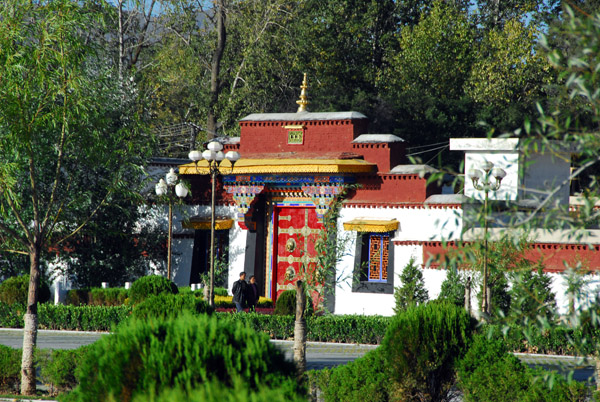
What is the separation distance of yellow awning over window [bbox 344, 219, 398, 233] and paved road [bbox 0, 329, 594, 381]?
14.0 feet

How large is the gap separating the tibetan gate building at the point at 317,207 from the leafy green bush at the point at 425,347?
10.1 metres

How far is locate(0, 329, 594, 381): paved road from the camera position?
14.8 m

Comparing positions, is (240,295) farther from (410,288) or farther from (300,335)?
(300,335)

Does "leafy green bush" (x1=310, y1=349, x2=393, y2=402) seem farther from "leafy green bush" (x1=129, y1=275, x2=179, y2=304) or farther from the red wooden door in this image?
the red wooden door

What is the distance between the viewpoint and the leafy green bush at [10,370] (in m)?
12.0

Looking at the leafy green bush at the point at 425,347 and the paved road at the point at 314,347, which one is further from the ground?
the leafy green bush at the point at 425,347

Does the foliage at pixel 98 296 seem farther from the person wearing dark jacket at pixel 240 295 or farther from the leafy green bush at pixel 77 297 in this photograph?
the person wearing dark jacket at pixel 240 295

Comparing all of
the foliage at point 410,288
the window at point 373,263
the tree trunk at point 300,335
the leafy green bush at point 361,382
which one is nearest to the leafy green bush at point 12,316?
the window at point 373,263

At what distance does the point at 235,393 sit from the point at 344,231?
16.9m

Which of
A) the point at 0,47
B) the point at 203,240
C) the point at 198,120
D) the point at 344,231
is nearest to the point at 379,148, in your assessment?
the point at 344,231

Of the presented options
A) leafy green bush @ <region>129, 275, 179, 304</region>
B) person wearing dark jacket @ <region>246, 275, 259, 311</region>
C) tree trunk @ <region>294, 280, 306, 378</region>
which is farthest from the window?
tree trunk @ <region>294, 280, 306, 378</region>

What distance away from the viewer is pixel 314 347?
56.1 feet

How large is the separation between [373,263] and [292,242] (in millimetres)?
2434

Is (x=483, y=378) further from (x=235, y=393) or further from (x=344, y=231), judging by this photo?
(x=344, y=231)
